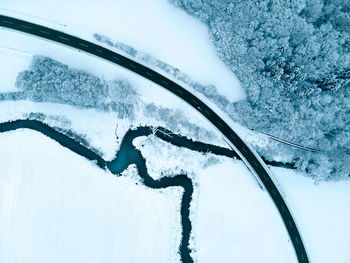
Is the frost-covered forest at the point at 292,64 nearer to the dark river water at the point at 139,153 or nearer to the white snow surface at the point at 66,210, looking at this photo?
the dark river water at the point at 139,153

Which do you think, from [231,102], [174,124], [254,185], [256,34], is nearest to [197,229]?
[254,185]

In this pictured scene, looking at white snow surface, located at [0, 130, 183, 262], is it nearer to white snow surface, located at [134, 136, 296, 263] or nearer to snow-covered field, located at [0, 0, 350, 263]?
snow-covered field, located at [0, 0, 350, 263]

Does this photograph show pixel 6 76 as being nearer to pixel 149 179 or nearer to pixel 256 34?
pixel 149 179

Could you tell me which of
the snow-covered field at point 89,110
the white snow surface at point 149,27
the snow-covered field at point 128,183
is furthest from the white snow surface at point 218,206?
the white snow surface at point 149,27

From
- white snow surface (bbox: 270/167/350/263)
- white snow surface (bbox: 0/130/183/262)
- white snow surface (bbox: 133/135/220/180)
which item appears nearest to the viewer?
white snow surface (bbox: 0/130/183/262)

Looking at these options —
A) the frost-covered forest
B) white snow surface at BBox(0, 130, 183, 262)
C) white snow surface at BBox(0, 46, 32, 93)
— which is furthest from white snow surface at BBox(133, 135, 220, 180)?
white snow surface at BBox(0, 46, 32, 93)

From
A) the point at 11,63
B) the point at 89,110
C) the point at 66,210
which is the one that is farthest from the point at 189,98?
the point at 11,63
